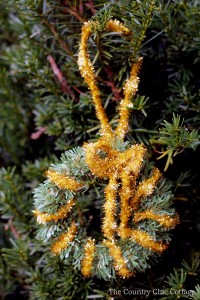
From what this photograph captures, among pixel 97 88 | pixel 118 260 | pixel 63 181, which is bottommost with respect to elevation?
pixel 118 260

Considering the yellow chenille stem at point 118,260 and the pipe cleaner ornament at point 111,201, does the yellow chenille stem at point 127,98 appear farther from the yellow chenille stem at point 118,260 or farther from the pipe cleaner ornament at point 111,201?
the yellow chenille stem at point 118,260

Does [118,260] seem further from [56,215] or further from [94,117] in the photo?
[94,117]

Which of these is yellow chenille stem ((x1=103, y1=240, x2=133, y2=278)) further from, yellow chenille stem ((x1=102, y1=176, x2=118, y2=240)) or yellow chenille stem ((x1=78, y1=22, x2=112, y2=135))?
yellow chenille stem ((x1=78, y1=22, x2=112, y2=135))

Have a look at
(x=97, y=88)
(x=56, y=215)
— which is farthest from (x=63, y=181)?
(x=97, y=88)

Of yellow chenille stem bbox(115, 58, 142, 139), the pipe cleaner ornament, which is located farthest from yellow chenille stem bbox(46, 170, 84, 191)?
yellow chenille stem bbox(115, 58, 142, 139)

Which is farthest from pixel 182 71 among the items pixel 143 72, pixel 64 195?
pixel 64 195

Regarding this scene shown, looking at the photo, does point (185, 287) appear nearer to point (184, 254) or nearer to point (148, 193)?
point (184, 254)

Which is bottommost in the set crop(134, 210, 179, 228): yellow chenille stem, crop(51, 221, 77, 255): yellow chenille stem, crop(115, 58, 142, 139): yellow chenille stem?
crop(51, 221, 77, 255): yellow chenille stem

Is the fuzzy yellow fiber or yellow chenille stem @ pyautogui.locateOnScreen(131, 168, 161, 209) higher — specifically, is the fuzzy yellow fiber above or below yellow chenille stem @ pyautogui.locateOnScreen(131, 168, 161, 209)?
below
